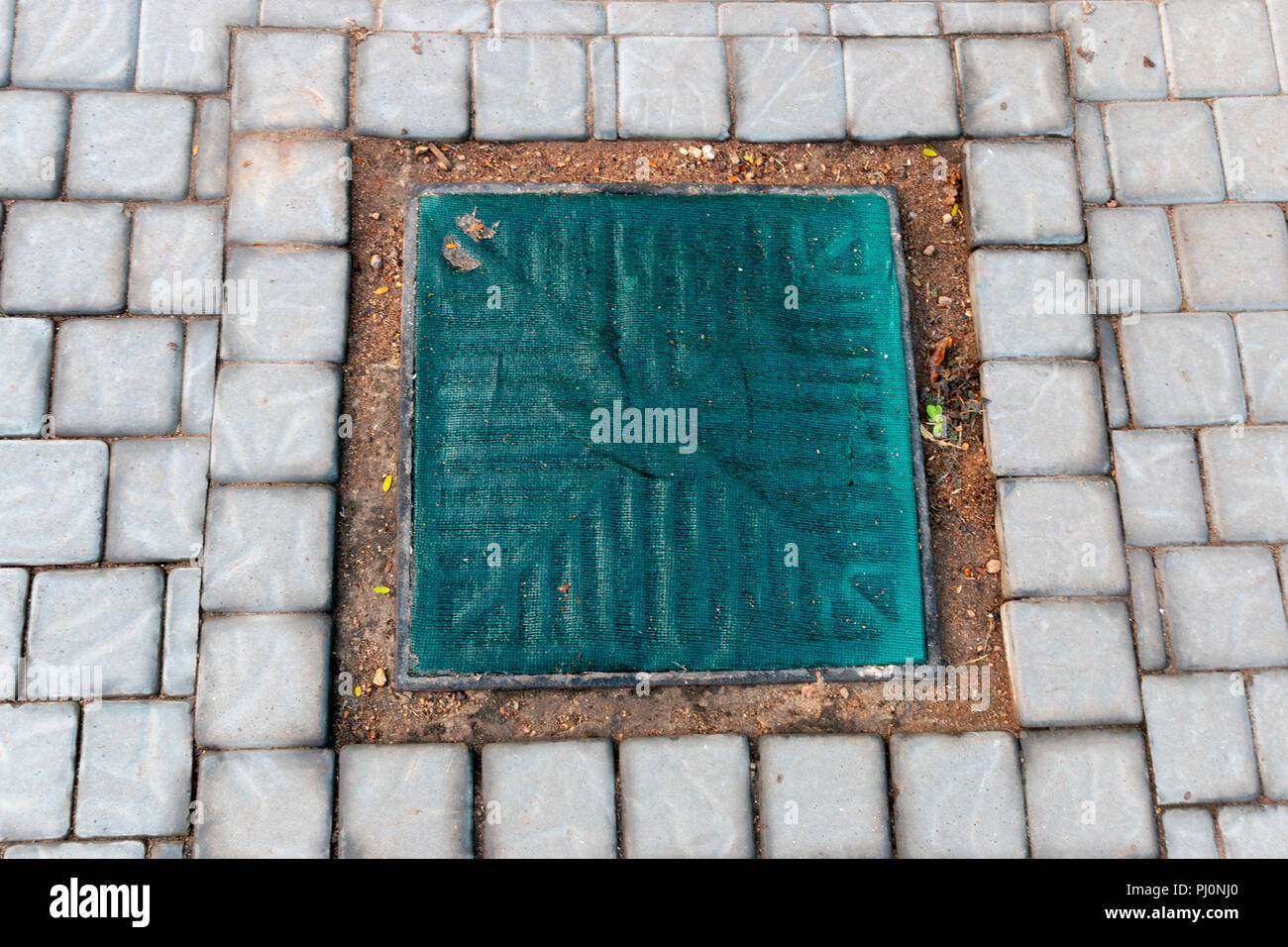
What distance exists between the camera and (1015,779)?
8.28 feet

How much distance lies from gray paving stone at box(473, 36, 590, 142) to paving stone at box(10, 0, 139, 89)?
121 centimetres

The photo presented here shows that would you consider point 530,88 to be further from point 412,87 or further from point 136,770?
point 136,770

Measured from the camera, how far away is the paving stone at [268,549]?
2.52 m

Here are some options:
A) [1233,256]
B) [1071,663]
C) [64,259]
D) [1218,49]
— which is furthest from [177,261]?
[1218,49]

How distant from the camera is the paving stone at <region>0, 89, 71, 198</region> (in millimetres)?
2736

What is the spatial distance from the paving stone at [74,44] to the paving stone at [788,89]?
213cm

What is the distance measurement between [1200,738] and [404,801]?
245cm

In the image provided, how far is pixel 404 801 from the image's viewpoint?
2.44 metres

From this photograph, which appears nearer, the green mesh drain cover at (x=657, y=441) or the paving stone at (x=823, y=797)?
the paving stone at (x=823, y=797)

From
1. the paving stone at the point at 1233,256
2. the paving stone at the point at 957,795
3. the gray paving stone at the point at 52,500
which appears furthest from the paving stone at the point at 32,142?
the paving stone at the point at 1233,256

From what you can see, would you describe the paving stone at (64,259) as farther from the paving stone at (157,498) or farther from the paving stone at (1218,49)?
the paving stone at (1218,49)

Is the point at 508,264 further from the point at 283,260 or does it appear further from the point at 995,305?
the point at 995,305

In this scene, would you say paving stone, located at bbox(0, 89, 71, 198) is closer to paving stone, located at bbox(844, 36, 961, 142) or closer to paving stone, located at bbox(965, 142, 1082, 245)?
paving stone, located at bbox(844, 36, 961, 142)
